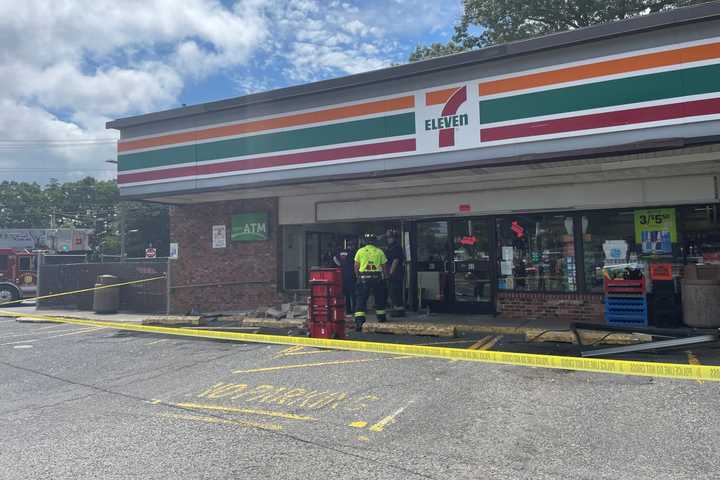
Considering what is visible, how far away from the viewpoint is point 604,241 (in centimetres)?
1055

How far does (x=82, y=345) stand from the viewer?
9969 mm

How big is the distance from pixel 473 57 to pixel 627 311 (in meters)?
5.77

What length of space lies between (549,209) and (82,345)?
33.3ft

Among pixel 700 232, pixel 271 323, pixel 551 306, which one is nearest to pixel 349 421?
pixel 271 323

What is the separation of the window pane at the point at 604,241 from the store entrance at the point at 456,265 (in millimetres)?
2039

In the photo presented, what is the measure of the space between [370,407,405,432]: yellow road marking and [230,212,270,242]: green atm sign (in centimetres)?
910

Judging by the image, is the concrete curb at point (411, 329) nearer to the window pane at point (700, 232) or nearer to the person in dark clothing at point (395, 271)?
the person in dark clothing at point (395, 271)

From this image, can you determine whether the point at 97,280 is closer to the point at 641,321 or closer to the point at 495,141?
the point at 495,141

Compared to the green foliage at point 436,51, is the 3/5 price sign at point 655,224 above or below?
below

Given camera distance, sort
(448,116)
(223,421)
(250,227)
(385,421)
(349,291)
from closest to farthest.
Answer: (385,421) → (223,421) → (448,116) → (349,291) → (250,227)

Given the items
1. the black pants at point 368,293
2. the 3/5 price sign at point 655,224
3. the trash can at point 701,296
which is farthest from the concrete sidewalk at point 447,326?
the 3/5 price sign at point 655,224

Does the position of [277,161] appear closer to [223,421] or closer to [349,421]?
[223,421]

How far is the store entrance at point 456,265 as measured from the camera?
11.7 metres

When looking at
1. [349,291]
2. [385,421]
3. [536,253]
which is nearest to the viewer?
[385,421]
